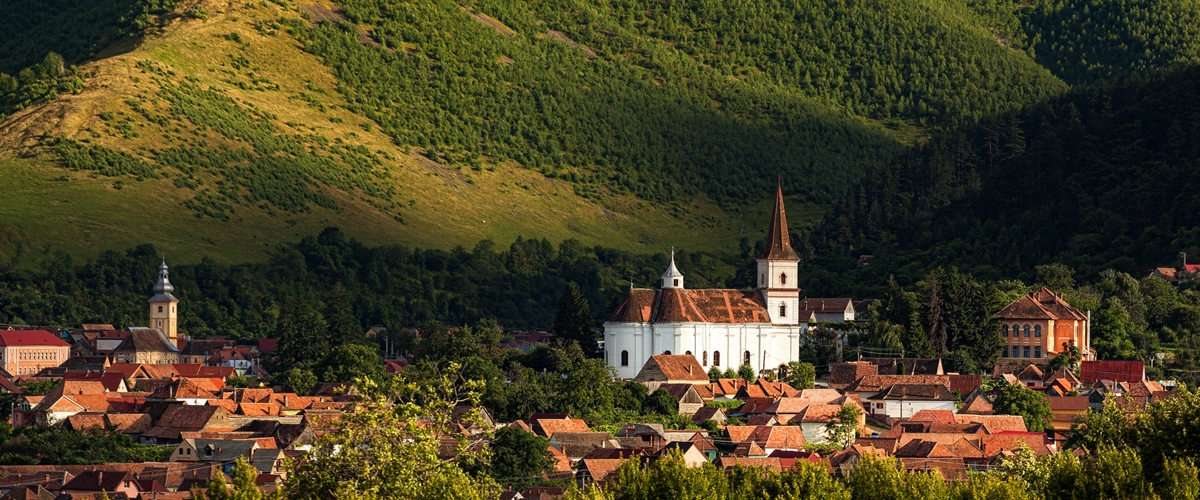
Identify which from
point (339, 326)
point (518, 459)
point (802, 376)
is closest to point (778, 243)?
point (802, 376)

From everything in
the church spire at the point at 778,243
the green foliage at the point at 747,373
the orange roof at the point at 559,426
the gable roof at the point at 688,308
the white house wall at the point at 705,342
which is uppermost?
the church spire at the point at 778,243

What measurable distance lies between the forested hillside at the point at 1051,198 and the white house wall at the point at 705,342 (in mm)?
25853

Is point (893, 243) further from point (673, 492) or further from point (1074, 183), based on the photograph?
point (673, 492)

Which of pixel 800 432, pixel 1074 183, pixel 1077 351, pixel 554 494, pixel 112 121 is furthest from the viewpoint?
pixel 112 121

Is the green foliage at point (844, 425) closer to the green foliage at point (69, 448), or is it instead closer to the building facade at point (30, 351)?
the green foliage at point (69, 448)

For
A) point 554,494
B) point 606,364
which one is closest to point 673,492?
point 554,494

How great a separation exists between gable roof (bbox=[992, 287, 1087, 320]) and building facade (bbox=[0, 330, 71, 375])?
61.0 metres

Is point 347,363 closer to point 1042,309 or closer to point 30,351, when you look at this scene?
point 30,351

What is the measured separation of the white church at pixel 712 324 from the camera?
123500mm

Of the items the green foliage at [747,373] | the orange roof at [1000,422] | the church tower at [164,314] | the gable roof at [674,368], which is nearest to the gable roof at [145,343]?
the church tower at [164,314]

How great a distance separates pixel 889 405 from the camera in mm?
114312

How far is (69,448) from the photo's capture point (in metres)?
98.0

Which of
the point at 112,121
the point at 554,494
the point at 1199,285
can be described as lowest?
the point at 554,494

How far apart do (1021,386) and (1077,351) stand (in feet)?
44.6
